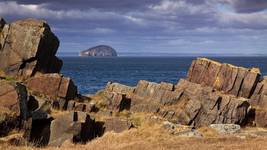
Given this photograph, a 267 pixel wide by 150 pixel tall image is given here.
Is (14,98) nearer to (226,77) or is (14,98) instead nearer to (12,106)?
(12,106)

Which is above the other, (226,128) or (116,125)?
(116,125)

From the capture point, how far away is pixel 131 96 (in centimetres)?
4625

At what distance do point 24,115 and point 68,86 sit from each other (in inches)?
343

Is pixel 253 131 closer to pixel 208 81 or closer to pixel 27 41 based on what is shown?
pixel 208 81

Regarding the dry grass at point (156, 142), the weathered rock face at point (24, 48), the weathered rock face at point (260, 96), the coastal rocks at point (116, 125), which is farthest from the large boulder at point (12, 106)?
the weathered rock face at point (260, 96)

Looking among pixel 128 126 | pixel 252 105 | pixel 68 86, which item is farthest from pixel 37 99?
pixel 252 105

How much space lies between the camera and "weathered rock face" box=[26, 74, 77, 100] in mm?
42156

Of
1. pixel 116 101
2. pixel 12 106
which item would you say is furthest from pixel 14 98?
pixel 116 101

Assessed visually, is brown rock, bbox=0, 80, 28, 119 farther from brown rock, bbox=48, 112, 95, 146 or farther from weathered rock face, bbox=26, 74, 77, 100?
weathered rock face, bbox=26, 74, 77, 100

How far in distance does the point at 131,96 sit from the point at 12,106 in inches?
584

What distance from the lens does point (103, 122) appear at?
126ft

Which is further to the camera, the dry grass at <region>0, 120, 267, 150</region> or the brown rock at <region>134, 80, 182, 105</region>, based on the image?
the brown rock at <region>134, 80, 182, 105</region>

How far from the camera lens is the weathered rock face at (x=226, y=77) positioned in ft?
156

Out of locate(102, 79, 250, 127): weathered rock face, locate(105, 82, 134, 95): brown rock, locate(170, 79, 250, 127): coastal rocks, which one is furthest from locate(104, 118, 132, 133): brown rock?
locate(105, 82, 134, 95): brown rock
